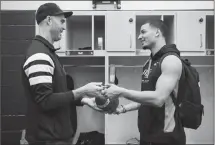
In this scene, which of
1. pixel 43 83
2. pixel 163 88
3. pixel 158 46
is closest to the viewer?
pixel 43 83

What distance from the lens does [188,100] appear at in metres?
1.92

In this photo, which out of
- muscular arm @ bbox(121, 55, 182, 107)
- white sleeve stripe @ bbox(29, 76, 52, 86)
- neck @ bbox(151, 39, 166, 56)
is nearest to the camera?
white sleeve stripe @ bbox(29, 76, 52, 86)

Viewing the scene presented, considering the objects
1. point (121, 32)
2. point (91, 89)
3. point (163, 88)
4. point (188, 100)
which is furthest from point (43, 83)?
point (121, 32)

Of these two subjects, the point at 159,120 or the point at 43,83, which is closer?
the point at 43,83

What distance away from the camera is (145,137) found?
204 cm

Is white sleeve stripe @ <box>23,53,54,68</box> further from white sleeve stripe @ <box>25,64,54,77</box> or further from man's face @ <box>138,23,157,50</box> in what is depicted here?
man's face @ <box>138,23,157,50</box>

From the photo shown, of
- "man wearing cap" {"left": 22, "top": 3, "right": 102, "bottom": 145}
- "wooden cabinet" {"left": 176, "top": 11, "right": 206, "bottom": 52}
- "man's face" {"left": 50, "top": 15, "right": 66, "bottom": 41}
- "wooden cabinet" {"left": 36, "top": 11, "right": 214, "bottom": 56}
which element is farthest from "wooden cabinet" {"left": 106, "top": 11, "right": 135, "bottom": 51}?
"man wearing cap" {"left": 22, "top": 3, "right": 102, "bottom": 145}

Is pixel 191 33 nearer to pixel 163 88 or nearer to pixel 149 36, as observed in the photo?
pixel 149 36

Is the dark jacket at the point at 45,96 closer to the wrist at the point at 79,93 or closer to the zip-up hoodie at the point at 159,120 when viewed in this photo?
the wrist at the point at 79,93

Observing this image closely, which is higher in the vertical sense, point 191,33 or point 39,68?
point 191,33

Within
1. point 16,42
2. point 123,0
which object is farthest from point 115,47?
point 16,42

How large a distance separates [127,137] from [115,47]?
1.28 metres

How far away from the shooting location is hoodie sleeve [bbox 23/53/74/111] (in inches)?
63.9

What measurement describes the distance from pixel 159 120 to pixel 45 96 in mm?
857
